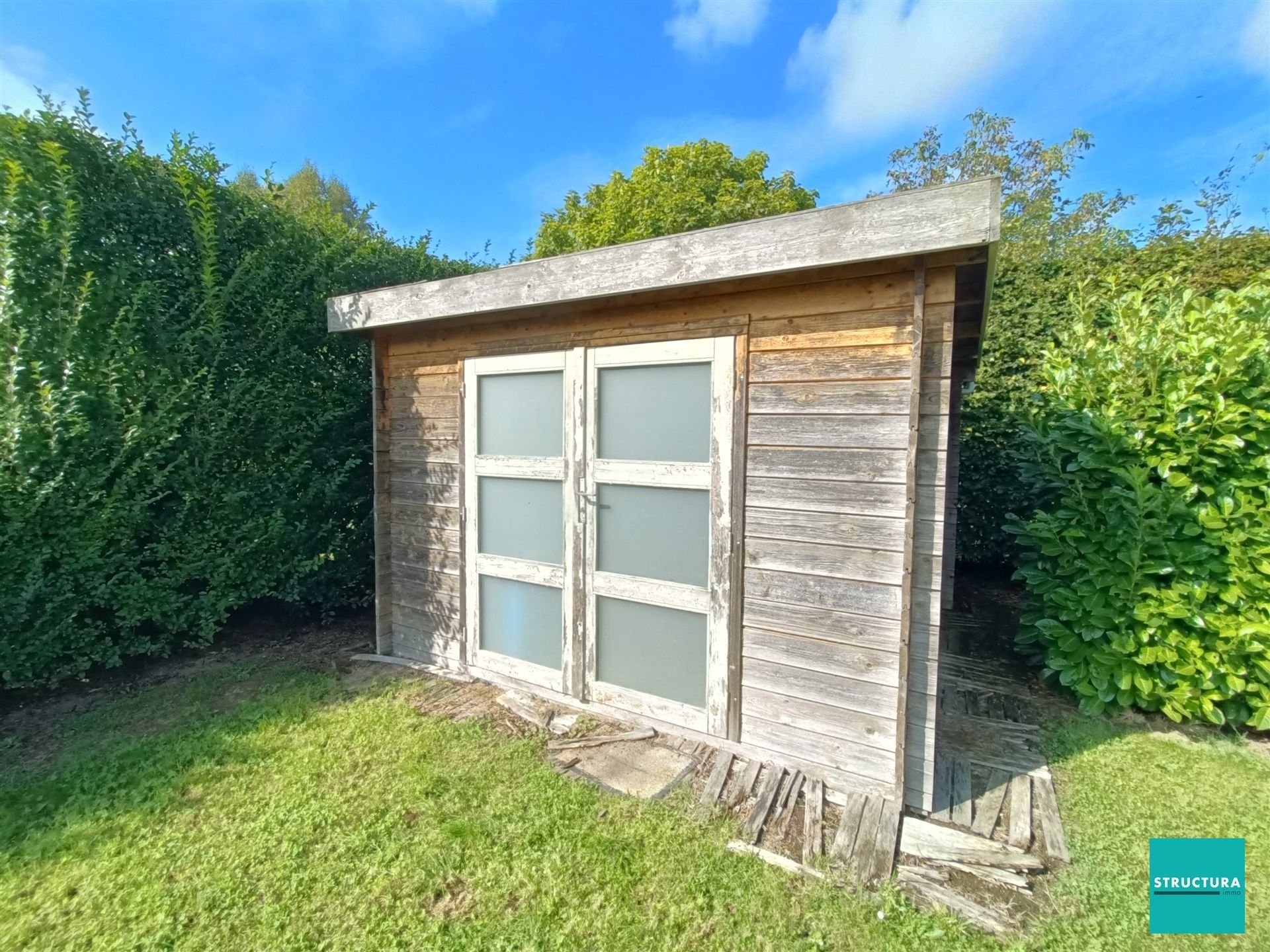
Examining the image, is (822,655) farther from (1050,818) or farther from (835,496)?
(1050,818)

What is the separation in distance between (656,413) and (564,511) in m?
0.77

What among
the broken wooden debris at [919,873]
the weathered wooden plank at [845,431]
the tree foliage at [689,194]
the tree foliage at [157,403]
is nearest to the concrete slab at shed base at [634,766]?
the broken wooden debris at [919,873]

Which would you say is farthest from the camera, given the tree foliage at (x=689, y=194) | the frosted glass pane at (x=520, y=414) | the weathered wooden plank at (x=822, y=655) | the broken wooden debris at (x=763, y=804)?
the tree foliage at (x=689, y=194)

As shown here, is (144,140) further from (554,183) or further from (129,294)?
(554,183)

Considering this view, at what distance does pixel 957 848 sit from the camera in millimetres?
1959

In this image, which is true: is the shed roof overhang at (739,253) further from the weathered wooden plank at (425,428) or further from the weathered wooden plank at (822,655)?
the weathered wooden plank at (822,655)

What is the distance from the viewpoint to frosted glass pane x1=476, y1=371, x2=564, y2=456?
9.77 ft

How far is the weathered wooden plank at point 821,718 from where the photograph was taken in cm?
214

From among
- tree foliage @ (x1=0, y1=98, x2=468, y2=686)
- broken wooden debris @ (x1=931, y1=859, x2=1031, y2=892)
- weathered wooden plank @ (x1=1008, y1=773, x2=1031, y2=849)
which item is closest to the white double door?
broken wooden debris @ (x1=931, y1=859, x2=1031, y2=892)

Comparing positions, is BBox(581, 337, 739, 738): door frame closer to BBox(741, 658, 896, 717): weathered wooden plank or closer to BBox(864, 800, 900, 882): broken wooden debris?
BBox(741, 658, 896, 717): weathered wooden plank

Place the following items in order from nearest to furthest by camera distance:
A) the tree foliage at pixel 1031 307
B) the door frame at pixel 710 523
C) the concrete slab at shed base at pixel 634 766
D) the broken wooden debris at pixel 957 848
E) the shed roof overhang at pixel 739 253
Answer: the shed roof overhang at pixel 739 253
the broken wooden debris at pixel 957 848
the concrete slab at shed base at pixel 634 766
the door frame at pixel 710 523
the tree foliage at pixel 1031 307

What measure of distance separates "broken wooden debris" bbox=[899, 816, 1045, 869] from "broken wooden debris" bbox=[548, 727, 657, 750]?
1.15 meters

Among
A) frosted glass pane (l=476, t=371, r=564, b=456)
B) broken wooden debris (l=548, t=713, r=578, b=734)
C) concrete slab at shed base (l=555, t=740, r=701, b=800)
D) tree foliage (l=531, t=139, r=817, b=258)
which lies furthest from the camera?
tree foliage (l=531, t=139, r=817, b=258)

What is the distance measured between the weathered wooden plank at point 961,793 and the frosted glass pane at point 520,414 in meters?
2.39
